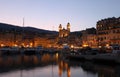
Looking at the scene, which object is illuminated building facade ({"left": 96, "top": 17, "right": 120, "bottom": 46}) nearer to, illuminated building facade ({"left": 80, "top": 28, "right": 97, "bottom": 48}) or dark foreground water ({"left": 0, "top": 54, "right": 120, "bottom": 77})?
illuminated building facade ({"left": 80, "top": 28, "right": 97, "bottom": 48})

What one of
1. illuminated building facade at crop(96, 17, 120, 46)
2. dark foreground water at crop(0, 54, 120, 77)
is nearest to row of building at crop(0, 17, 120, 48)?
illuminated building facade at crop(96, 17, 120, 46)

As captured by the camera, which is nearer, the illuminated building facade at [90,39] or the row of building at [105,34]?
the row of building at [105,34]

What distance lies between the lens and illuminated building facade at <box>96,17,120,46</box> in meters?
102

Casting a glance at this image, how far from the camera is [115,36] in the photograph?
102375mm

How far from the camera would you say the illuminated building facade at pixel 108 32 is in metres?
102

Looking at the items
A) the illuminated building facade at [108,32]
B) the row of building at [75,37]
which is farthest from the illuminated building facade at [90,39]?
the illuminated building facade at [108,32]

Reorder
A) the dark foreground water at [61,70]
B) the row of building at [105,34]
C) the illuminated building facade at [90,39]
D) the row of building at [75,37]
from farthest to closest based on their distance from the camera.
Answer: the illuminated building facade at [90,39], the row of building at [75,37], the row of building at [105,34], the dark foreground water at [61,70]

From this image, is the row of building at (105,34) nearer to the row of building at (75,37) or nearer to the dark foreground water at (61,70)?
the row of building at (75,37)

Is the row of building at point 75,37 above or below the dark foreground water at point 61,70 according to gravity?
above

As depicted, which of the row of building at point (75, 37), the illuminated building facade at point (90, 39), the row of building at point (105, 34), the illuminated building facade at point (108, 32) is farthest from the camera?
the illuminated building facade at point (90, 39)

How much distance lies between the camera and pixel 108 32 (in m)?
108

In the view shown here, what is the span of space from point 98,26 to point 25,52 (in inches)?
1372

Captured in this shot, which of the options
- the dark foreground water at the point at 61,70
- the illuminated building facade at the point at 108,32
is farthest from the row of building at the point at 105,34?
the dark foreground water at the point at 61,70

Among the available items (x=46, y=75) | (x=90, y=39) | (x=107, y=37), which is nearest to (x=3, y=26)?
(x=90, y=39)
